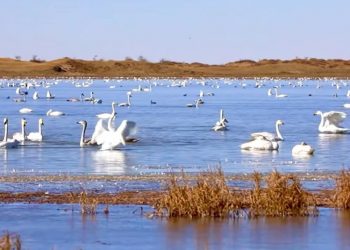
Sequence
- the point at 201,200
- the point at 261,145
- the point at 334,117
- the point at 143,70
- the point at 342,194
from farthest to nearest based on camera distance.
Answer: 1. the point at 143,70
2. the point at 334,117
3. the point at 261,145
4. the point at 342,194
5. the point at 201,200

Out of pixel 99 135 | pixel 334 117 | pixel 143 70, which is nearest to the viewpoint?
pixel 99 135

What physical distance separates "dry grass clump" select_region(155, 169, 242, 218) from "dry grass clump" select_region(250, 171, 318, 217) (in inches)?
9.0

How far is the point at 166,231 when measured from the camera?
33.4 ft

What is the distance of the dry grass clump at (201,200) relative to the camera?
10625mm

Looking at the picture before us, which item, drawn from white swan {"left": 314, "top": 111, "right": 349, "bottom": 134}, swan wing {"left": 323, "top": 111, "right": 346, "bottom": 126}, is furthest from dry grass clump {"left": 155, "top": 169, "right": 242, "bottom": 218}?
swan wing {"left": 323, "top": 111, "right": 346, "bottom": 126}

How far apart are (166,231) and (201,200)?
72cm

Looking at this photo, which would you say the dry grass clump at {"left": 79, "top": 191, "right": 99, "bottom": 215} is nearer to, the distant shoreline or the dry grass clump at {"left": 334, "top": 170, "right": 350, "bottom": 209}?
the dry grass clump at {"left": 334, "top": 170, "right": 350, "bottom": 209}

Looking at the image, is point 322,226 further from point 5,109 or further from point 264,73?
point 264,73

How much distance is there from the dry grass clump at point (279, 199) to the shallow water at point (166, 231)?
19 cm

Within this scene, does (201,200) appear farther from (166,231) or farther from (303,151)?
(303,151)

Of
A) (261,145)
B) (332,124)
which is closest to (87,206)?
(261,145)

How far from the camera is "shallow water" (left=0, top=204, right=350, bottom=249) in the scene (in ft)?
31.2

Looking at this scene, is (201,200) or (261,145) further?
(261,145)

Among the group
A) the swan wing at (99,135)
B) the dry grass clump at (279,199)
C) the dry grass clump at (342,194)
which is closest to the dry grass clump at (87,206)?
Result: the dry grass clump at (279,199)
